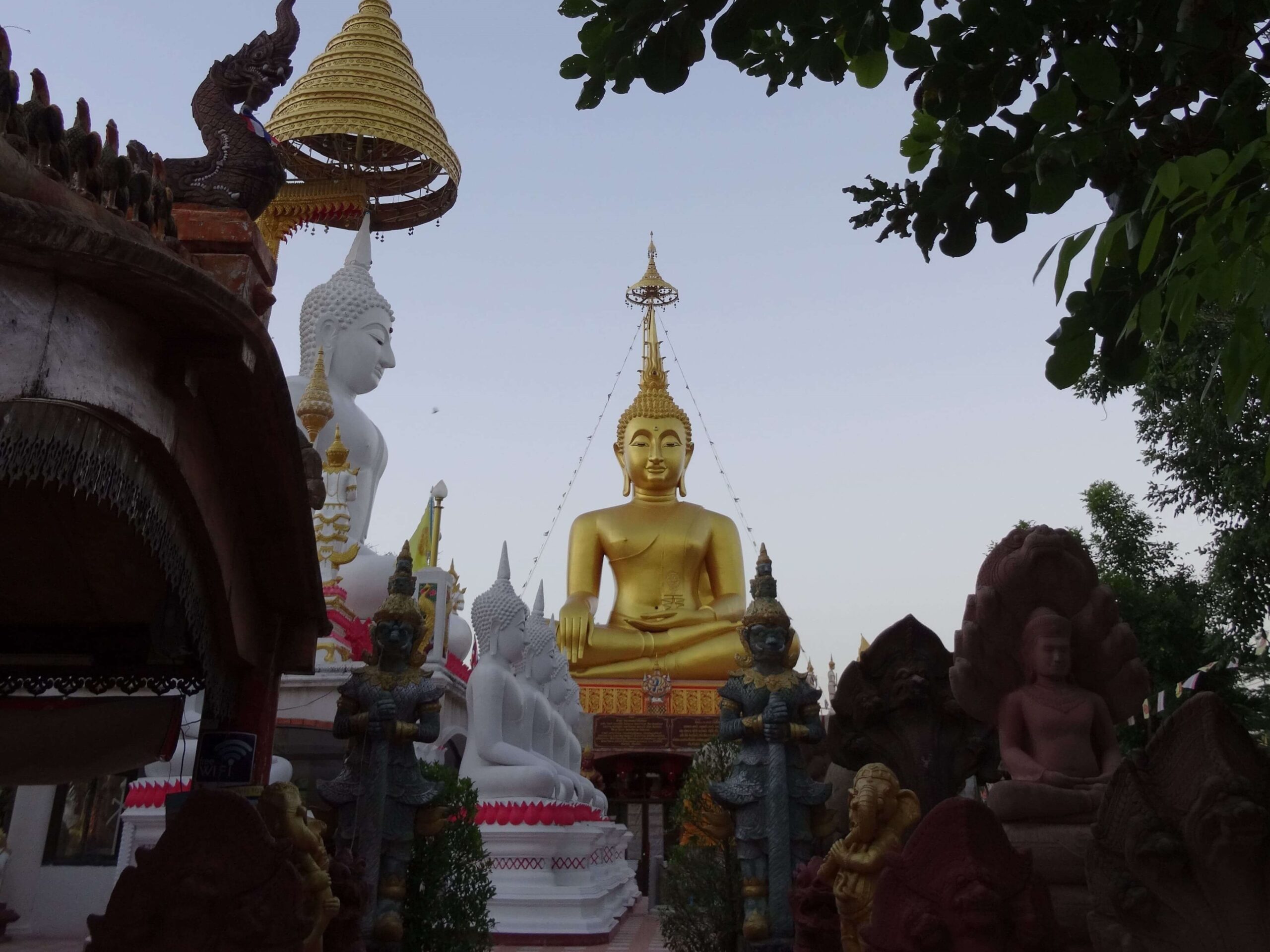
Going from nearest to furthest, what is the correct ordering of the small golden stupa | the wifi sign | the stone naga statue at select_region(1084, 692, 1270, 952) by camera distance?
the stone naga statue at select_region(1084, 692, 1270, 952) < the wifi sign < the small golden stupa

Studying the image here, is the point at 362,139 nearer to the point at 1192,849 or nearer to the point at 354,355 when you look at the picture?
the point at 354,355

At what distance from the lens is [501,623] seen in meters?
9.12

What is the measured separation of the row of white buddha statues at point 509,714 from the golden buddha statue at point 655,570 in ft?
16.5

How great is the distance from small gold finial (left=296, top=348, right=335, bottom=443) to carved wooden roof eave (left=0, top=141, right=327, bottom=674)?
7.28 metres

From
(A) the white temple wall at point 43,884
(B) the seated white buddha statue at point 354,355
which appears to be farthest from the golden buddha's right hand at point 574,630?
(A) the white temple wall at point 43,884

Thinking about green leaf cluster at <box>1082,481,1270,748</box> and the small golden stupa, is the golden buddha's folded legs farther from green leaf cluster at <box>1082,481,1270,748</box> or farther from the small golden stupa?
the small golden stupa

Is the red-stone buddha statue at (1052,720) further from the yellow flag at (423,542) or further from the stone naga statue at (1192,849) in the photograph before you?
the yellow flag at (423,542)

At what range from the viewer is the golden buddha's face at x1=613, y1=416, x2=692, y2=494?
17.0 m

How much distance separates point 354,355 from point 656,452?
209 inches

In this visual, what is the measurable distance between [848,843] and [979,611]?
0.99 meters

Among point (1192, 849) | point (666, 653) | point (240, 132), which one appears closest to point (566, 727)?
point (666, 653)

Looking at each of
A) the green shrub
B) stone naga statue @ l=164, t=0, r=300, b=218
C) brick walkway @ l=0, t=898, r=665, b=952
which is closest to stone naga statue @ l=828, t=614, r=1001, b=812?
the green shrub

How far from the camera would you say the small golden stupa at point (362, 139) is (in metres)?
18.8

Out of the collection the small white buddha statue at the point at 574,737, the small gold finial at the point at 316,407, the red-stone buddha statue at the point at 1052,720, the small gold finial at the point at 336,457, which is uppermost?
the small gold finial at the point at 316,407
